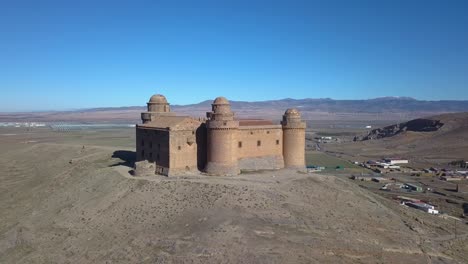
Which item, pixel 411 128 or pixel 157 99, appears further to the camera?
pixel 411 128

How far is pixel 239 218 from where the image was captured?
2702 centimetres

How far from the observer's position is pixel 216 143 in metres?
35.9

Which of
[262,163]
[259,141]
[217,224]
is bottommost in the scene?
[217,224]

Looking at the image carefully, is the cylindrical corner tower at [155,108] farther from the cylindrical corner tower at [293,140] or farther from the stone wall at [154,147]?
the cylindrical corner tower at [293,140]

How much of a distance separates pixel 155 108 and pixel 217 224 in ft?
63.5

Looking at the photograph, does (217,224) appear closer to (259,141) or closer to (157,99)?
(259,141)

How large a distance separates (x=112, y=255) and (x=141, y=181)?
372 inches

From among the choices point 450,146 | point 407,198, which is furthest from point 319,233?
point 450,146

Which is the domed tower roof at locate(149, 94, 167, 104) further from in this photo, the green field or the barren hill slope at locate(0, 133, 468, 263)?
the green field

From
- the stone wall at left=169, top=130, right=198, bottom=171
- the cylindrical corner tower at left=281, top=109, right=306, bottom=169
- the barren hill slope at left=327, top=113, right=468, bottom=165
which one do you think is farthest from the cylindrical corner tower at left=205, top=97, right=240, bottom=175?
the barren hill slope at left=327, top=113, right=468, bottom=165

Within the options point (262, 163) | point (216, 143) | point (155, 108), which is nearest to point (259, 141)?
point (262, 163)

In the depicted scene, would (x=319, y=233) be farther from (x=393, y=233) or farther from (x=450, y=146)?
(x=450, y=146)

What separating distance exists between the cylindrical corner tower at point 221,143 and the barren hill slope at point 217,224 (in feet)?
6.06

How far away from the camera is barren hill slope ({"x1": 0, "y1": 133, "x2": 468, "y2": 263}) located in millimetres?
24406
